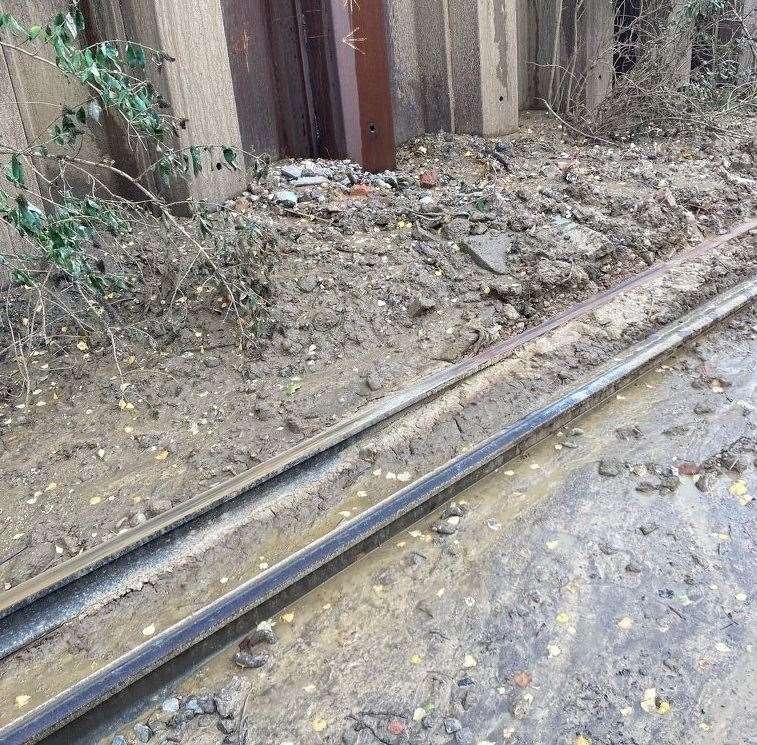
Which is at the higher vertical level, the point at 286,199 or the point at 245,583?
the point at 286,199

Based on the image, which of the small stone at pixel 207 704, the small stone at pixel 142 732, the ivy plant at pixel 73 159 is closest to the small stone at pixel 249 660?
the small stone at pixel 207 704

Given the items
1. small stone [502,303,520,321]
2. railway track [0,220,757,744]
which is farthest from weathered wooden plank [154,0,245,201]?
railway track [0,220,757,744]

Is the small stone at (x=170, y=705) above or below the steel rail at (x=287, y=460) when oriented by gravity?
below

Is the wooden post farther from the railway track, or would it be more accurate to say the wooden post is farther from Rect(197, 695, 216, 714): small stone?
Rect(197, 695, 216, 714): small stone

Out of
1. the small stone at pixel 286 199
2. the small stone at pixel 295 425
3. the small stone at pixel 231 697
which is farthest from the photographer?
the small stone at pixel 286 199

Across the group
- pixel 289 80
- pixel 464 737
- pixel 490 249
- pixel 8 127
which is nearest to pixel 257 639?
pixel 464 737

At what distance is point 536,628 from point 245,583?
0.81 metres

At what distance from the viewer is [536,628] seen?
207 centimetres

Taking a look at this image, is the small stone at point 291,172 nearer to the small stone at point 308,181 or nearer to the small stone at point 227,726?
the small stone at point 308,181

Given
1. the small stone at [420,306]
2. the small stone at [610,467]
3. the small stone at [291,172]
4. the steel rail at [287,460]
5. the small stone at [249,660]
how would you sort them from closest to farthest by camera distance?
the small stone at [249,660] → the steel rail at [287,460] → the small stone at [610,467] → the small stone at [420,306] → the small stone at [291,172]

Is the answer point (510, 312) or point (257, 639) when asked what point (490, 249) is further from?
point (257, 639)

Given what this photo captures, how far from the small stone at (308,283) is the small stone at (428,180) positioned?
4.58 feet

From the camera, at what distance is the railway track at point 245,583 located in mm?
1893

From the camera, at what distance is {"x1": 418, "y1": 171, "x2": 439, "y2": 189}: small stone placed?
4691mm
